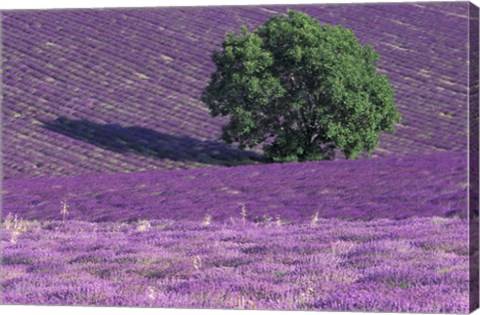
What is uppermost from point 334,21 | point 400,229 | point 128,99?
point 334,21

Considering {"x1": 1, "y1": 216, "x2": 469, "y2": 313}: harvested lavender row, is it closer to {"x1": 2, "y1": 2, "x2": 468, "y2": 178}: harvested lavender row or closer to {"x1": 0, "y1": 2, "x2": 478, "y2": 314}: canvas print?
{"x1": 0, "y1": 2, "x2": 478, "y2": 314}: canvas print

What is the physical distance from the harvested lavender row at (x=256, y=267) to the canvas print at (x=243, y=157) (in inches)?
1.0

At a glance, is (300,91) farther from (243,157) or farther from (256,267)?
(256,267)

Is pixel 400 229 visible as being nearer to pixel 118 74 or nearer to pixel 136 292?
pixel 136 292

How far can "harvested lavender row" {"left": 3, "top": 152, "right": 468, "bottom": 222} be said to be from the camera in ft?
48.6

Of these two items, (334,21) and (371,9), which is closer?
(371,9)

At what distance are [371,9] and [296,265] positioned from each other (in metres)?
4.24

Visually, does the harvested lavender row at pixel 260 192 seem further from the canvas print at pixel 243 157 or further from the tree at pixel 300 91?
the tree at pixel 300 91

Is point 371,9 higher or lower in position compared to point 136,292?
higher

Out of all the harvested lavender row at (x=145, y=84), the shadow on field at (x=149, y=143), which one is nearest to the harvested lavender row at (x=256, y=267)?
the harvested lavender row at (x=145, y=84)

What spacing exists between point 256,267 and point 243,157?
5930mm

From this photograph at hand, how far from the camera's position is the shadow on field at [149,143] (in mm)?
19844

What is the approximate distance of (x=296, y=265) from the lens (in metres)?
13.6

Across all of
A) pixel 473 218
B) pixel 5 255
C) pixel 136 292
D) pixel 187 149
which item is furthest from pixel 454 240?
pixel 187 149
